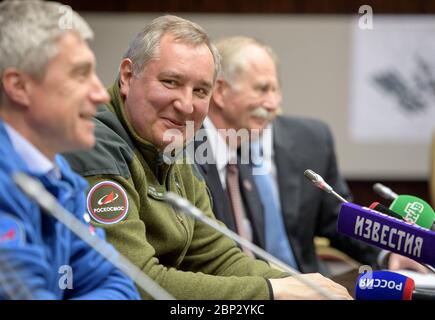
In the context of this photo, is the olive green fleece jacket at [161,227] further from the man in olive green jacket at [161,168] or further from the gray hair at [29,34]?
the gray hair at [29,34]

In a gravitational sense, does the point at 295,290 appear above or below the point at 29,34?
below

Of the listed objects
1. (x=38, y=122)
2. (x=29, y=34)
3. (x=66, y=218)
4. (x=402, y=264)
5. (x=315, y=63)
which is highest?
(x=29, y=34)

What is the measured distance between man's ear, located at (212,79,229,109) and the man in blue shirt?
1998 millimetres

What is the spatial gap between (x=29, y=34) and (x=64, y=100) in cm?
13

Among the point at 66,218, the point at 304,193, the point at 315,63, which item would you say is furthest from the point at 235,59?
the point at 315,63

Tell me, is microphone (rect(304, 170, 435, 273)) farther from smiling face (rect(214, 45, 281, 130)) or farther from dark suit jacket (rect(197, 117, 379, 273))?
smiling face (rect(214, 45, 281, 130))

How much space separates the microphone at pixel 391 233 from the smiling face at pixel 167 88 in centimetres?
50

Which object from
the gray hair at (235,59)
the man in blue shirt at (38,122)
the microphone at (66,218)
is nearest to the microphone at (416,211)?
the microphone at (66,218)

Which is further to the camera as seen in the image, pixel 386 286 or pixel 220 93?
pixel 220 93

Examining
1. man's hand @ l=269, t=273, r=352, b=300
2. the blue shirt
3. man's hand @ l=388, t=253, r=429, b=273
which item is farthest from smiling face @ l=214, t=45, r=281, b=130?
the blue shirt

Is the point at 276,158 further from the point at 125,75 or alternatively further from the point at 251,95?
the point at 125,75

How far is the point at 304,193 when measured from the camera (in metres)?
3.44

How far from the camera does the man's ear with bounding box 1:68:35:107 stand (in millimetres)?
1410

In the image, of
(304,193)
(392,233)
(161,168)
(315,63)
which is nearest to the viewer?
(392,233)
